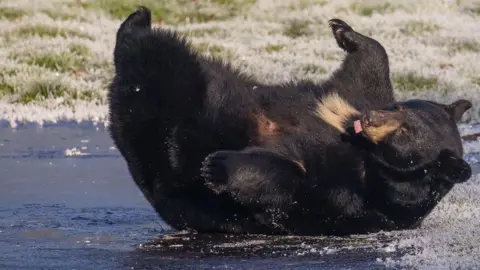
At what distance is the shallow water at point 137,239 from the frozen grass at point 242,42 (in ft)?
13.5

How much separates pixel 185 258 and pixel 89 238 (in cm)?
78

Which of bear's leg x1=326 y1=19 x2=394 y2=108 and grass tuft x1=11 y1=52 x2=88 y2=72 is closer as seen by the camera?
bear's leg x1=326 y1=19 x2=394 y2=108

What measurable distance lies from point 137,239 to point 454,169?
159 centimetres

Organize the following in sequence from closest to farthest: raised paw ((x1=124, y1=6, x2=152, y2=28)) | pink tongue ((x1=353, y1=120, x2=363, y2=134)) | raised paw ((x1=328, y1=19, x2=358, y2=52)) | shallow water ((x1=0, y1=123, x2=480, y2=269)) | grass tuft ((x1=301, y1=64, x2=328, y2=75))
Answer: shallow water ((x1=0, y1=123, x2=480, y2=269))
pink tongue ((x1=353, y1=120, x2=363, y2=134))
raised paw ((x1=124, y1=6, x2=152, y2=28))
raised paw ((x1=328, y1=19, x2=358, y2=52))
grass tuft ((x1=301, y1=64, x2=328, y2=75))

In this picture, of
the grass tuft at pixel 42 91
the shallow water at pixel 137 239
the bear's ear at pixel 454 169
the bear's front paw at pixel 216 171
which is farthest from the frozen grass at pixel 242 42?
the bear's front paw at pixel 216 171

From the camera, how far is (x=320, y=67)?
15867 mm

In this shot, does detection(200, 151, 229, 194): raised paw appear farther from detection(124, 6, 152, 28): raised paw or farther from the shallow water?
detection(124, 6, 152, 28): raised paw

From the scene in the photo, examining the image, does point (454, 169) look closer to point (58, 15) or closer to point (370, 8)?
point (58, 15)

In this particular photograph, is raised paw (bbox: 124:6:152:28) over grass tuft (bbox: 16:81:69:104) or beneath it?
over

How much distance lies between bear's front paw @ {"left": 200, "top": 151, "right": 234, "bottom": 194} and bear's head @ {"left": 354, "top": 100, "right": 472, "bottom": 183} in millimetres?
740

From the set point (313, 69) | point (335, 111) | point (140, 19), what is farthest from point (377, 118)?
point (313, 69)

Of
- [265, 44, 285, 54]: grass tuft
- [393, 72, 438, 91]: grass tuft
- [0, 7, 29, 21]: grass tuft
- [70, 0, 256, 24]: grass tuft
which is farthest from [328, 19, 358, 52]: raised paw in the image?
[0, 7, 29, 21]: grass tuft

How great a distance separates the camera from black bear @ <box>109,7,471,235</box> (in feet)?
17.2

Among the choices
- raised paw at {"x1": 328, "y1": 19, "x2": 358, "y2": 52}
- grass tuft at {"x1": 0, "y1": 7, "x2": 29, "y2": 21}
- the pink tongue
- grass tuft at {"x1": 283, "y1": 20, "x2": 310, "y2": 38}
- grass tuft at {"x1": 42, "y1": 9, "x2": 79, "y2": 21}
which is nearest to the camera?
the pink tongue
